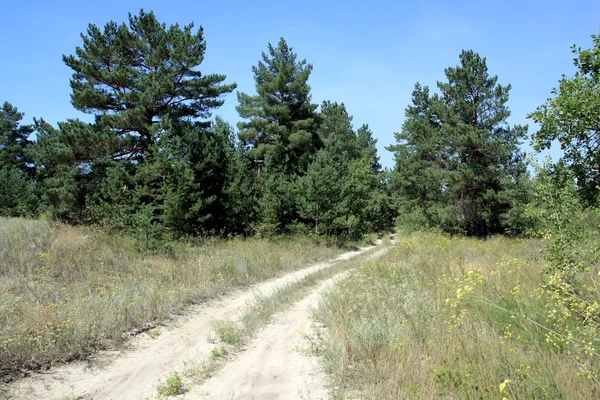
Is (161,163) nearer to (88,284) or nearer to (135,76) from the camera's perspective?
(135,76)

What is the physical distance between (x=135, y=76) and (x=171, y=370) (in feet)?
66.4

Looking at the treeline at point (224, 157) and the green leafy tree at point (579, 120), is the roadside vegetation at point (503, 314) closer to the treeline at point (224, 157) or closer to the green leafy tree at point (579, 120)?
the green leafy tree at point (579, 120)

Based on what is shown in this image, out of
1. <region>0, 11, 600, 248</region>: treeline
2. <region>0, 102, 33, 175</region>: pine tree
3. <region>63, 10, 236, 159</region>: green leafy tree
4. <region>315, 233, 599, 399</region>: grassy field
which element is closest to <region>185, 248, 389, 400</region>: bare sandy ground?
<region>315, 233, 599, 399</region>: grassy field

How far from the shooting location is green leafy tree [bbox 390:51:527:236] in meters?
27.6

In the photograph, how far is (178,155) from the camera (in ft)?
68.1

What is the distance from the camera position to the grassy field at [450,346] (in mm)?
3604

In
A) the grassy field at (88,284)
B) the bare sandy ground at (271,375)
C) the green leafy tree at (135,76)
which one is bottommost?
the bare sandy ground at (271,375)

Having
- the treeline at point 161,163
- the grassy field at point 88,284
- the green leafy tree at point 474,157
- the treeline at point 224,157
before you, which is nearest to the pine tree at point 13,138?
the treeline at point 224,157

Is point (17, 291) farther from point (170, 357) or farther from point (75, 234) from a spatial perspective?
point (75, 234)

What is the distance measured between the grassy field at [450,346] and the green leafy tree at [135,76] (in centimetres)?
1729

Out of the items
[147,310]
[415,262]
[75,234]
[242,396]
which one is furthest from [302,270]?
[242,396]

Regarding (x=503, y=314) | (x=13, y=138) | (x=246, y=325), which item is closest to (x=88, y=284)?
(x=246, y=325)

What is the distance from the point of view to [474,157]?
29.2 metres

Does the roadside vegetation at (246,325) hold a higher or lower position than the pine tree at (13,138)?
lower
